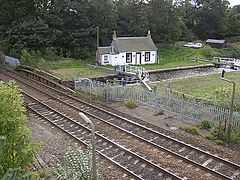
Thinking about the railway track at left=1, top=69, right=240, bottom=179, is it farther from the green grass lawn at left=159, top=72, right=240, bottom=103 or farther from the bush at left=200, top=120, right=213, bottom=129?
the green grass lawn at left=159, top=72, right=240, bottom=103

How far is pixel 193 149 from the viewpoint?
58.2 ft

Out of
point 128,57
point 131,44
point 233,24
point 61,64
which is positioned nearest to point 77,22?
point 61,64

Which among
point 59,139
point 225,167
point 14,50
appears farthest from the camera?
point 14,50

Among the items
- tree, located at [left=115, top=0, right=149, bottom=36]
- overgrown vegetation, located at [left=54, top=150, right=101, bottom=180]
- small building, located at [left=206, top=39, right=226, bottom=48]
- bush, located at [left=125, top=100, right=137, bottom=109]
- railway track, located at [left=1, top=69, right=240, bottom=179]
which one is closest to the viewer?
overgrown vegetation, located at [left=54, top=150, right=101, bottom=180]

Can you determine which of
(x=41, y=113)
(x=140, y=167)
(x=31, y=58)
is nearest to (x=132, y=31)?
(x=31, y=58)

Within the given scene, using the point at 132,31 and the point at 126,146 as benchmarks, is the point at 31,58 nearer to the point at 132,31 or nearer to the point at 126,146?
the point at 132,31

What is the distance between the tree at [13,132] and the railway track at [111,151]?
4830mm

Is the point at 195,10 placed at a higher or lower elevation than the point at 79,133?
higher

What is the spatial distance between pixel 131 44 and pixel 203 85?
14.8 m

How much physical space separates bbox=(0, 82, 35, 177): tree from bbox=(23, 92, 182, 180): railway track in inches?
190

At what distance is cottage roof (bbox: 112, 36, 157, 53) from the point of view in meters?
46.7

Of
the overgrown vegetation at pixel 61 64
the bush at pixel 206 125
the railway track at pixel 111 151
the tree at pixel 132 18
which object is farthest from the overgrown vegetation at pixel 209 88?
the tree at pixel 132 18

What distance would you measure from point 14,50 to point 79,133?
31.7m

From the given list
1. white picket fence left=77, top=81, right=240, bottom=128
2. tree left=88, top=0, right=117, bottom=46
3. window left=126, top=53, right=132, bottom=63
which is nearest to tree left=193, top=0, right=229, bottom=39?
tree left=88, top=0, right=117, bottom=46
